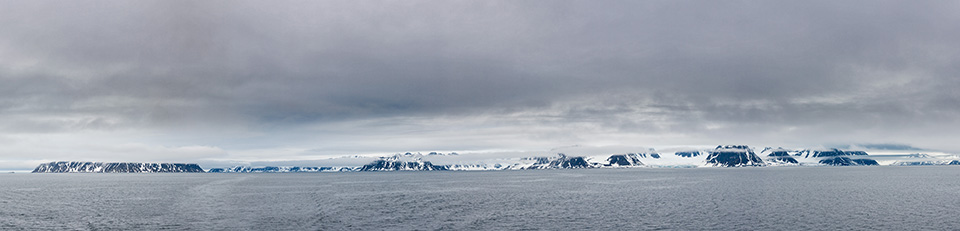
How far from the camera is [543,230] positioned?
245ft

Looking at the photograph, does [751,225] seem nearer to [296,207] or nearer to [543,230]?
[543,230]

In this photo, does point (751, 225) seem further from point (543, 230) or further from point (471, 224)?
point (471, 224)

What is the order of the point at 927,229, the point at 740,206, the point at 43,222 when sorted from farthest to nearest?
the point at 740,206, the point at 43,222, the point at 927,229

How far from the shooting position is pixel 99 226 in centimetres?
8038

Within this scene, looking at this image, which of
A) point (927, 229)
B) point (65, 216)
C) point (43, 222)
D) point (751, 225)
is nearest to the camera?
point (927, 229)

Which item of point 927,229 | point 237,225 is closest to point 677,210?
point 927,229

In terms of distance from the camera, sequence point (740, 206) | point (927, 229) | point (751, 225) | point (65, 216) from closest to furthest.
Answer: point (927, 229), point (751, 225), point (65, 216), point (740, 206)

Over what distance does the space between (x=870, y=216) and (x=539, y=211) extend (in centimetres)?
5318

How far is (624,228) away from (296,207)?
69959mm

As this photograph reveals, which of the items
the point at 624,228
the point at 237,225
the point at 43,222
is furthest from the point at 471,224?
the point at 43,222

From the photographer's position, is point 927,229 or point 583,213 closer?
point 927,229

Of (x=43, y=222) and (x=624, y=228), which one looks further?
(x=43, y=222)

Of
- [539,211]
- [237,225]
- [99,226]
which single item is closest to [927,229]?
[539,211]

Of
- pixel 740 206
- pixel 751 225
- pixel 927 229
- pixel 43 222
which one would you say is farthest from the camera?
pixel 740 206
